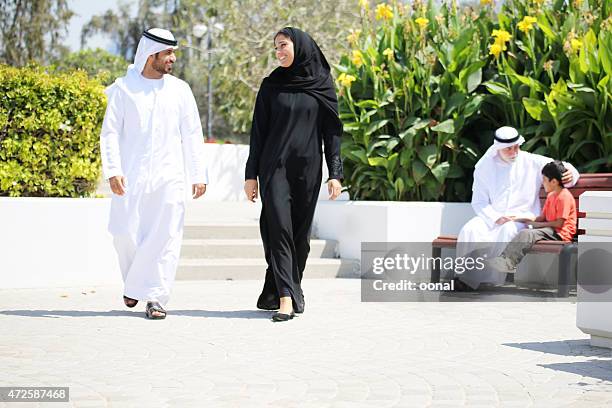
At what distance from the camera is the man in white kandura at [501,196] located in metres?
9.32

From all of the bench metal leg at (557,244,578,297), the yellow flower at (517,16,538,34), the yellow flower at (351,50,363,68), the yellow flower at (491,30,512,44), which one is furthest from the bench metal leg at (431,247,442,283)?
the yellow flower at (351,50,363,68)

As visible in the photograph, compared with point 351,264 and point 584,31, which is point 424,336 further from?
point 584,31

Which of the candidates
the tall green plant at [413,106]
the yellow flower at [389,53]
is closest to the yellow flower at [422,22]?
the tall green plant at [413,106]

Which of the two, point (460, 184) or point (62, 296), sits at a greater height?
point (460, 184)

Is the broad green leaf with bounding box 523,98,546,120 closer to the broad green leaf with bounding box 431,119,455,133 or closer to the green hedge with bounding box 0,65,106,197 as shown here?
the broad green leaf with bounding box 431,119,455,133

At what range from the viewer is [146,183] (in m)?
7.64

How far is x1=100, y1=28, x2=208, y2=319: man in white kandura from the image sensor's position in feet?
25.1

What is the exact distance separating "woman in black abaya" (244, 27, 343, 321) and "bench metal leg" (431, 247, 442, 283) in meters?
1.93

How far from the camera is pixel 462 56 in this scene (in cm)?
1127

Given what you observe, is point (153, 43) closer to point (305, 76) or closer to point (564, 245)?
point (305, 76)

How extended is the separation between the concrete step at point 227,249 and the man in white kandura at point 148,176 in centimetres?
297

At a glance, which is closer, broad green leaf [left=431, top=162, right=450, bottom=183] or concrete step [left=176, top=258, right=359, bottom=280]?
concrete step [left=176, top=258, right=359, bottom=280]

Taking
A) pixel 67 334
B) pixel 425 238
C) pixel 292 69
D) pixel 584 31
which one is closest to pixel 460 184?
pixel 425 238

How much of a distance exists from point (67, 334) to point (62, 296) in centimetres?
229
